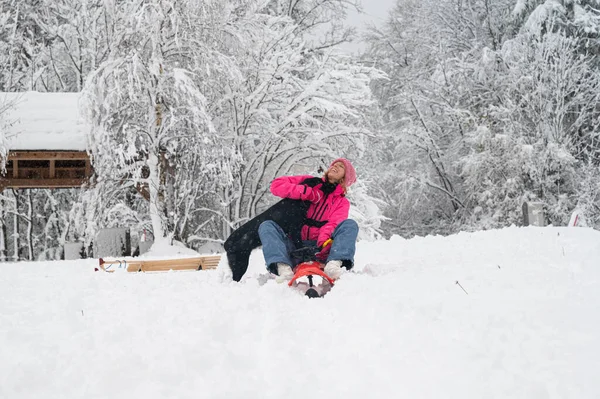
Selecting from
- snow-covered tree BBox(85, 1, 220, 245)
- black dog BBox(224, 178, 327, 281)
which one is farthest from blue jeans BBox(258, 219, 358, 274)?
snow-covered tree BBox(85, 1, 220, 245)

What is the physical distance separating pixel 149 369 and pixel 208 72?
10.4m

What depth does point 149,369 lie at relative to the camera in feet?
6.22

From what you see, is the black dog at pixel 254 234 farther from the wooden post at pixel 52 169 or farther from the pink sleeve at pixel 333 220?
the wooden post at pixel 52 169

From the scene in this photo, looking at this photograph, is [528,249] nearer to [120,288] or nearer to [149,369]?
[120,288]

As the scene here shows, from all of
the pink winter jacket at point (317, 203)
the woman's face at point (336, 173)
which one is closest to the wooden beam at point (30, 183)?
the pink winter jacket at point (317, 203)

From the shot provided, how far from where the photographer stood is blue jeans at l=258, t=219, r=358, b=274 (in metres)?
3.90

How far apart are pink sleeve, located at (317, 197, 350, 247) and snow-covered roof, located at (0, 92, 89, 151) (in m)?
8.43

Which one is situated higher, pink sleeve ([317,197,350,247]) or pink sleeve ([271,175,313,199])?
pink sleeve ([271,175,313,199])

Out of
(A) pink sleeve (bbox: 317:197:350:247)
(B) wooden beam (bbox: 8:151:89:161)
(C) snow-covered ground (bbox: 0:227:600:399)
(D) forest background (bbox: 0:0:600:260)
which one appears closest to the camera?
(C) snow-covered ground (bbox: 0:227:600:399)

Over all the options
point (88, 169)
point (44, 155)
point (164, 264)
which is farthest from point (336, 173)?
point (88, 169)

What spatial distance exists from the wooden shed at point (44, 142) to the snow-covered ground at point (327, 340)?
26.9 ft

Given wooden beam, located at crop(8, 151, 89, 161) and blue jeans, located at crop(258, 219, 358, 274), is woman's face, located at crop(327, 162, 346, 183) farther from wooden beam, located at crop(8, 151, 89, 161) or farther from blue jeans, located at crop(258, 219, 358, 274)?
wooden beam, located at crop(8, 151, 89, 161)

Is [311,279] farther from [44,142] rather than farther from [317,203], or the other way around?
[44,142]

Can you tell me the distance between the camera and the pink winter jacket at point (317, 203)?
4277mm
